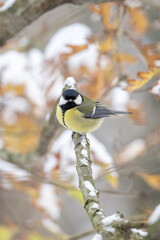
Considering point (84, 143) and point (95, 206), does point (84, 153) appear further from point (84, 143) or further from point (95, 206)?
point (95, 206)

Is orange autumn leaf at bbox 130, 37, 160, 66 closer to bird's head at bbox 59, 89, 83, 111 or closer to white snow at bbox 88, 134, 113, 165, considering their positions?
bird's head at bbox 59, 89, 83, 111

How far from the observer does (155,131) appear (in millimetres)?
3482

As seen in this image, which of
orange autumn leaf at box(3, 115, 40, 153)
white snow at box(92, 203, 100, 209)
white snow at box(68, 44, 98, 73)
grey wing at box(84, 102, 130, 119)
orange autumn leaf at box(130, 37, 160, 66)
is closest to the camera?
white snow at box(92, 203, 100, 209)

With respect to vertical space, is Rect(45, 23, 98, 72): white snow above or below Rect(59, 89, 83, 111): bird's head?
above

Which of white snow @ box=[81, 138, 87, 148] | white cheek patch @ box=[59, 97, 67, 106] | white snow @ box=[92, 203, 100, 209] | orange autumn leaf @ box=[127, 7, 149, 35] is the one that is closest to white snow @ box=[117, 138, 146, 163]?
orange autumn leaf @ box=[127, 7, 149, 35]

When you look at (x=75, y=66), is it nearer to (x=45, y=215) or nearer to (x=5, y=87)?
(x=5, y=87)

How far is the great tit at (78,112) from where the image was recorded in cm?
240

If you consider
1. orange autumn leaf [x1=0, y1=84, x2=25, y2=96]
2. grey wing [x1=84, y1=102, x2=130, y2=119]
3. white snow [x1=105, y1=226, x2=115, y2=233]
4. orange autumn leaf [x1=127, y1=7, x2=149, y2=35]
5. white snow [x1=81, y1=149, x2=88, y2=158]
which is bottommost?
white snow [x1=105, y1=226, x2=115, y2=233]

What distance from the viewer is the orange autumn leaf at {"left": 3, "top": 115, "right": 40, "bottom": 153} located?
12.7ft

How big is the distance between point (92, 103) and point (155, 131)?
1.10m

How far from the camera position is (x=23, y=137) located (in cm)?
387

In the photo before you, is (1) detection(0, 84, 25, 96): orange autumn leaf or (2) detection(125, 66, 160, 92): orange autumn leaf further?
(1) detection(0, 84, 25, 96): orange autumn leaf

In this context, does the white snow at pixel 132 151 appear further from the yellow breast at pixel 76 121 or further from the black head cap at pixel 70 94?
the black head cap at pixel 70 94

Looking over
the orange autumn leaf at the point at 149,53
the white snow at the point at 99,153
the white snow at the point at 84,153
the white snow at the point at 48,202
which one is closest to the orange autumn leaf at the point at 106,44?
the orange autumn leaf at the point at 149,53
